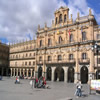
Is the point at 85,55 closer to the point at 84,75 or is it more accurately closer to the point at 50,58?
the point at 84,75

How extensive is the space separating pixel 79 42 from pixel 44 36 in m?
14.3

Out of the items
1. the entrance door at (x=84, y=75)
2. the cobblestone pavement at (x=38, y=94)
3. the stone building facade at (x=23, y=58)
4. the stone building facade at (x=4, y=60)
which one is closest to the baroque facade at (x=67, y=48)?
the entrance door at (x=84, y=75)

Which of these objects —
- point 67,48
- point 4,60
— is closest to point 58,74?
point 67,48

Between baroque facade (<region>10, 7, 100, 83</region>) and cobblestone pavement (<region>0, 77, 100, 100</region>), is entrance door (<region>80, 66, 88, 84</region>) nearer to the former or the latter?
baroque facade (<region>10, 7, 100, 83</region>)

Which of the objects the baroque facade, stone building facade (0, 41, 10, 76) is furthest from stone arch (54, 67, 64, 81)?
stone building facade (0, 41, 10, 76)

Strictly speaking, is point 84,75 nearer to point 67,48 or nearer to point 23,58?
point 67,48

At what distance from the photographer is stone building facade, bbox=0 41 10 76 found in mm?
69062

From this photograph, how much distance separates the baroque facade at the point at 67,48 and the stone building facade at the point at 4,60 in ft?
84.3

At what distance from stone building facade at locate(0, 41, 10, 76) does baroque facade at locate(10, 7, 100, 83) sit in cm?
2569

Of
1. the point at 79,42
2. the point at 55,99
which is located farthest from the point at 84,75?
the point at 55,99

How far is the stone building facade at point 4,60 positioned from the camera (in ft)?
227

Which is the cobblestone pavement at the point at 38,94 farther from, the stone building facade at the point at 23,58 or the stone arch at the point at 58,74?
the stone building facade at the point at 23,58

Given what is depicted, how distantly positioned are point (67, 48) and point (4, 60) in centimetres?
3857

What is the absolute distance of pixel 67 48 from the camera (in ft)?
143
